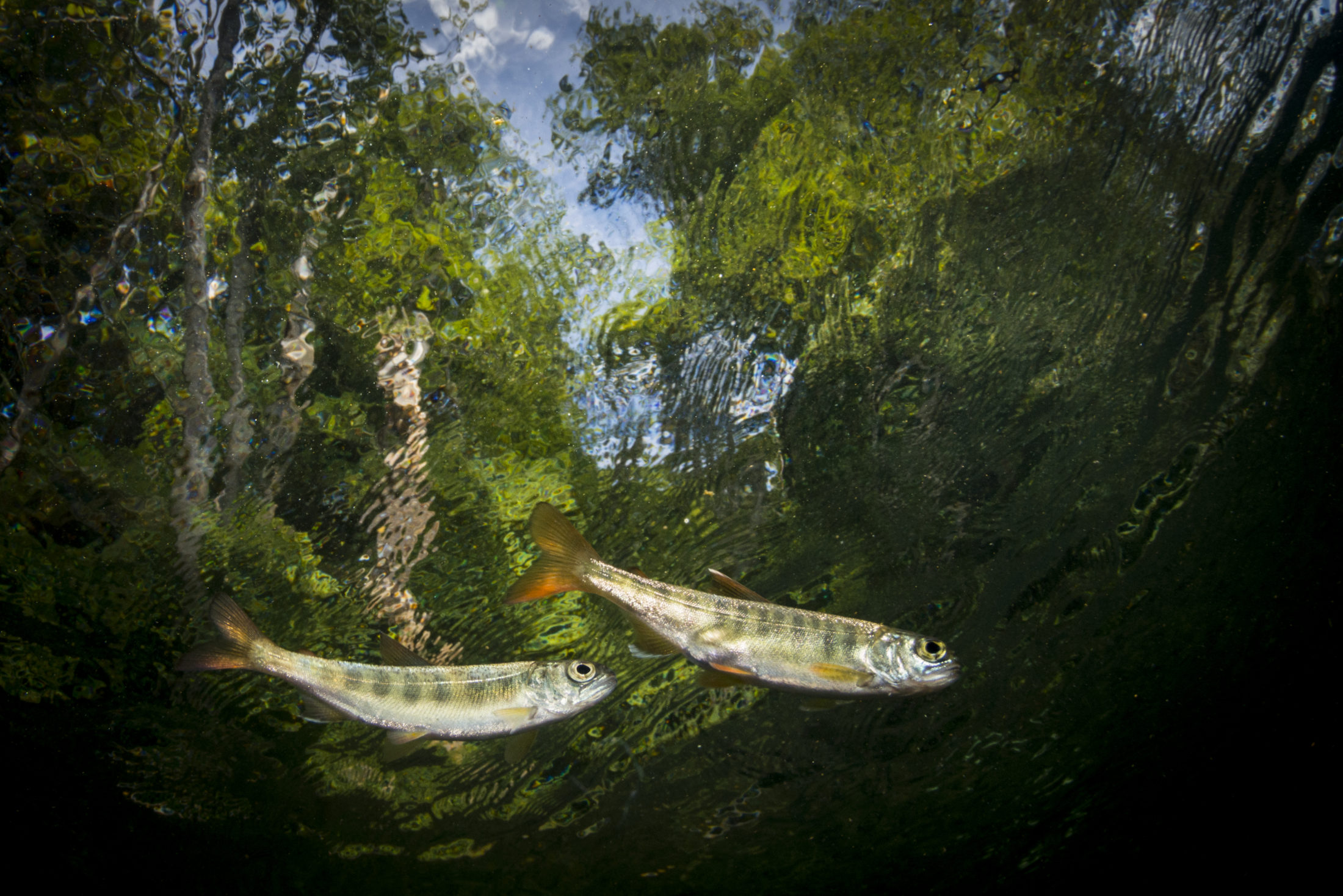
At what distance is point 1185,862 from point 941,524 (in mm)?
49038

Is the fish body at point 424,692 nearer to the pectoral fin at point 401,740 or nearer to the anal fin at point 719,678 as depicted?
the pectoral fin at point 401,740

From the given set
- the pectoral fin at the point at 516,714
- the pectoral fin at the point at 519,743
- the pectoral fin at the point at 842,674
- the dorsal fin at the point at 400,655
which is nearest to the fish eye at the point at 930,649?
the pectoral fin at the point at 842,674

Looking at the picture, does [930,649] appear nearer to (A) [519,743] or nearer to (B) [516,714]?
(B) [516,714]

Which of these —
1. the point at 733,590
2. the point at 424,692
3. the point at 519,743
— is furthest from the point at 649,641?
the point at 424,692

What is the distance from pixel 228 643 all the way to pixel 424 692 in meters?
1.15

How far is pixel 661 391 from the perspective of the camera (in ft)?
18.5

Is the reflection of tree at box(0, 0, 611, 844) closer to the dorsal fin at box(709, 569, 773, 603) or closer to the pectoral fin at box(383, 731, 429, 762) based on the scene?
the pectoral fin at box(383, 731, 429, 762)

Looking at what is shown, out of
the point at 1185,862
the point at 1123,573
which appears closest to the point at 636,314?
the point at 1123,573

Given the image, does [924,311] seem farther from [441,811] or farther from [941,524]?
[441,811]

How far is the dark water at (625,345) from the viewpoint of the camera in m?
3.90

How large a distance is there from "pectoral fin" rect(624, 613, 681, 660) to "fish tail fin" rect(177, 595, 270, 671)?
2257 mm

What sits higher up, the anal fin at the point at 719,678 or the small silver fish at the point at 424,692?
the small silver fish at the point at 424,692

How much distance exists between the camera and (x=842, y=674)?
304cm

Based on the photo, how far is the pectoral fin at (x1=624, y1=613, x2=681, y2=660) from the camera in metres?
3.07
